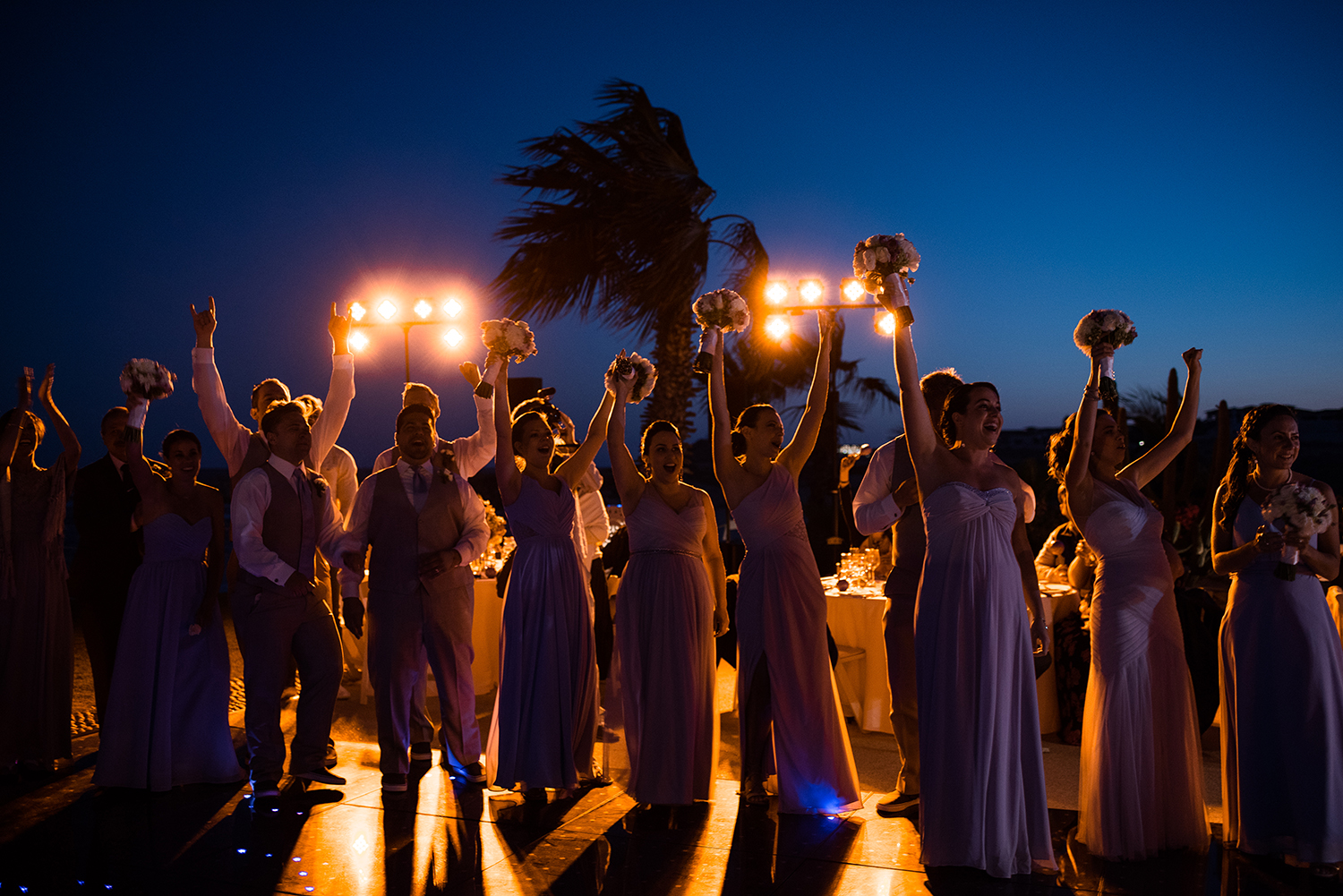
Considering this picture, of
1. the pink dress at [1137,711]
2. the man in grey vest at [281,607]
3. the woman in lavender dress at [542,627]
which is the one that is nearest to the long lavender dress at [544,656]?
the woman in lavender dress at [542,627]

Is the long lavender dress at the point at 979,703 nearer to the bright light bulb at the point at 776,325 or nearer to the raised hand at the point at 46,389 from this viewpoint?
the raised hand at the point at 46,389

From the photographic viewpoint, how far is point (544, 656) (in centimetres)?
470

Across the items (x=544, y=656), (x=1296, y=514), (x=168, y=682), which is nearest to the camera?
(x=1296, y=514)

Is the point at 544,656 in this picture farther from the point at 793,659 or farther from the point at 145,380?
the point at 145,380

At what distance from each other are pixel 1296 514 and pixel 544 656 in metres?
3.19

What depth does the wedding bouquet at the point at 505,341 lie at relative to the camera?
5.01m

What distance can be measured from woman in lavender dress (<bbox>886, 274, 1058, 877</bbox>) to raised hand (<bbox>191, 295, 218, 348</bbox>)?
142 inches

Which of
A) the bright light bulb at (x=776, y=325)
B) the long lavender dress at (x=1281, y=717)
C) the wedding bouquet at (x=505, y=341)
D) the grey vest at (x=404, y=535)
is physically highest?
the bright light bulb at (x=776, y=325)

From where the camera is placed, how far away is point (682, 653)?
4.57m

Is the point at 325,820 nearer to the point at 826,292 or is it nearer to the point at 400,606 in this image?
the point at 400,606

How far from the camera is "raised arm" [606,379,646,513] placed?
4637mm

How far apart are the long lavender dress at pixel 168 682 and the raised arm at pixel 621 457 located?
2206 mm

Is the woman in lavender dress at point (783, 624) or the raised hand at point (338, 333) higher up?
the raised hand at point (338, 333)

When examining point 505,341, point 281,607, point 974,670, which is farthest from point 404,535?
point 974,670
